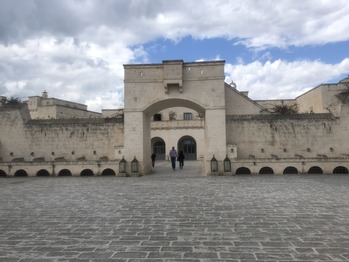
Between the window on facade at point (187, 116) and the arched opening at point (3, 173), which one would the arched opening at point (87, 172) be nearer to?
the arched opening at point (3, 173)

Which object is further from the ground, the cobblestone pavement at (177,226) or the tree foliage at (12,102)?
the tree foliage at (12,102)

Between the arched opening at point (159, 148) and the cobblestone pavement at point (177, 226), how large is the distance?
3172 centimetres

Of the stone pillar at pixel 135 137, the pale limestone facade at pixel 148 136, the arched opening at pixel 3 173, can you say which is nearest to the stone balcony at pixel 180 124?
the pale limestone facade at pixel 148 136

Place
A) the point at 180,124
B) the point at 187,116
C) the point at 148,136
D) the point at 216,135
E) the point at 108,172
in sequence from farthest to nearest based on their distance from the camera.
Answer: the point at 187,116 < the point at 180,124 < the point at 148,136 < the point at 108,172 < the point at 216,135

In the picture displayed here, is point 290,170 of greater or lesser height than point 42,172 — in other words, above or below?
below

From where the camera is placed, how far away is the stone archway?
62.2ft

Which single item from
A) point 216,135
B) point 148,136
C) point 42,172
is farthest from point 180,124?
point 42,172

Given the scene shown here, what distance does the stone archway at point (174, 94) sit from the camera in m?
19.0

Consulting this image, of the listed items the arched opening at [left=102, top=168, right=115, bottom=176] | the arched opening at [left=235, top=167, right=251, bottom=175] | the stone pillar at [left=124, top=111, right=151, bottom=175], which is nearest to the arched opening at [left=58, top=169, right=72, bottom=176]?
the arched opening at [left=102, top=168, right=115, bottom=176]

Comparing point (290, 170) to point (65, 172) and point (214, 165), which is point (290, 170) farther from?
point (65, 172)

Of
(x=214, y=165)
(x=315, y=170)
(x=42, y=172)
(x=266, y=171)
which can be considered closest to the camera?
(x=214, y=165)

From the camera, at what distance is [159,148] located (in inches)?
1737

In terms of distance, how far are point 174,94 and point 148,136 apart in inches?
154

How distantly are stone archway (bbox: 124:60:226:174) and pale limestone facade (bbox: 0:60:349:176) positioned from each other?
0.06 metres
